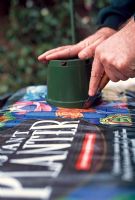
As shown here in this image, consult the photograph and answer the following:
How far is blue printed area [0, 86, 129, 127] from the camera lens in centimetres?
95

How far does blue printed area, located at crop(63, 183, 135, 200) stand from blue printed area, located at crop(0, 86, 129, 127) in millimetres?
342

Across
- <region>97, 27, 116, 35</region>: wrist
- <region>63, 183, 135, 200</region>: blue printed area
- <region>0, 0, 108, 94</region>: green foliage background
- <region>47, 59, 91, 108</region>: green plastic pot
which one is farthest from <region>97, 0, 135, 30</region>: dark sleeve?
<region>0, 0, 108, 94</region>: green foliage background

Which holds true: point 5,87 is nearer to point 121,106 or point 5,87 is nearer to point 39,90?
point 39,90

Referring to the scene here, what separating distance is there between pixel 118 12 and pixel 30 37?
1.56 m

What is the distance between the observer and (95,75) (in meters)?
0.94

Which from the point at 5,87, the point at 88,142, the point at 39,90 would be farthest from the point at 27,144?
the point at 5,87

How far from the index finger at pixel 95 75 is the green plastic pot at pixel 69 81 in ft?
0.21

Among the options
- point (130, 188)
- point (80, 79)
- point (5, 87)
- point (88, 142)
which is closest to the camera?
point (130, 188)

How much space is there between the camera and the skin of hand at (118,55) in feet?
2.73

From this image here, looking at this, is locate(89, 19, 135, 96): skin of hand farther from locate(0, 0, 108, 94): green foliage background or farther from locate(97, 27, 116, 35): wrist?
locate(0, 0, 108, 94): green foliage background

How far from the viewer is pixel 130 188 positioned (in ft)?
1.86

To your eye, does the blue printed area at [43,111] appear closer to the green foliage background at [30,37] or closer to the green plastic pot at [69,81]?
the green plastic pot at [69,81]

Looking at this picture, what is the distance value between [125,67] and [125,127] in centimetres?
13

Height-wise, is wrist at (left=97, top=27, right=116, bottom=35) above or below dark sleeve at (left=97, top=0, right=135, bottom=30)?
below
